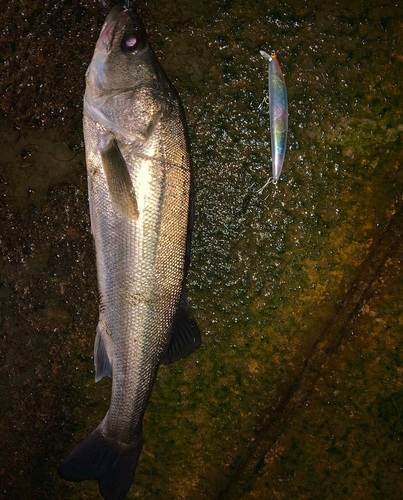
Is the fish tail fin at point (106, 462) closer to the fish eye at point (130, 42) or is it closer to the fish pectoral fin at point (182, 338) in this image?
the fish pectoral fin at point (182, 338)

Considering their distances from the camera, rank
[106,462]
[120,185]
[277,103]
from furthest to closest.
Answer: [277,103] < [106,462] < [120,185]

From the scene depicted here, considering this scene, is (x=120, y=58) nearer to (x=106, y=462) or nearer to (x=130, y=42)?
(x=130, y=42)

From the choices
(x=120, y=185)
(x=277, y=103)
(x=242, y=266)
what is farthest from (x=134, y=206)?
(x=277, y=103)

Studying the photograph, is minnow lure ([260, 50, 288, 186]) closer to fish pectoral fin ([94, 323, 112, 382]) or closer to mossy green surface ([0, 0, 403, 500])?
mossy green surface ([0, 0, 403, 500])

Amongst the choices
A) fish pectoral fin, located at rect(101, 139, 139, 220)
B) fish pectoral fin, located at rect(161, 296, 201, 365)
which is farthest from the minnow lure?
fish pectoral fin, located at rect(161, 296, 201, 365)

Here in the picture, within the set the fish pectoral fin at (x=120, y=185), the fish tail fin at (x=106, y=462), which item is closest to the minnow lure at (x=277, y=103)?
the fish pectoral fin at (x=120, y=185)
